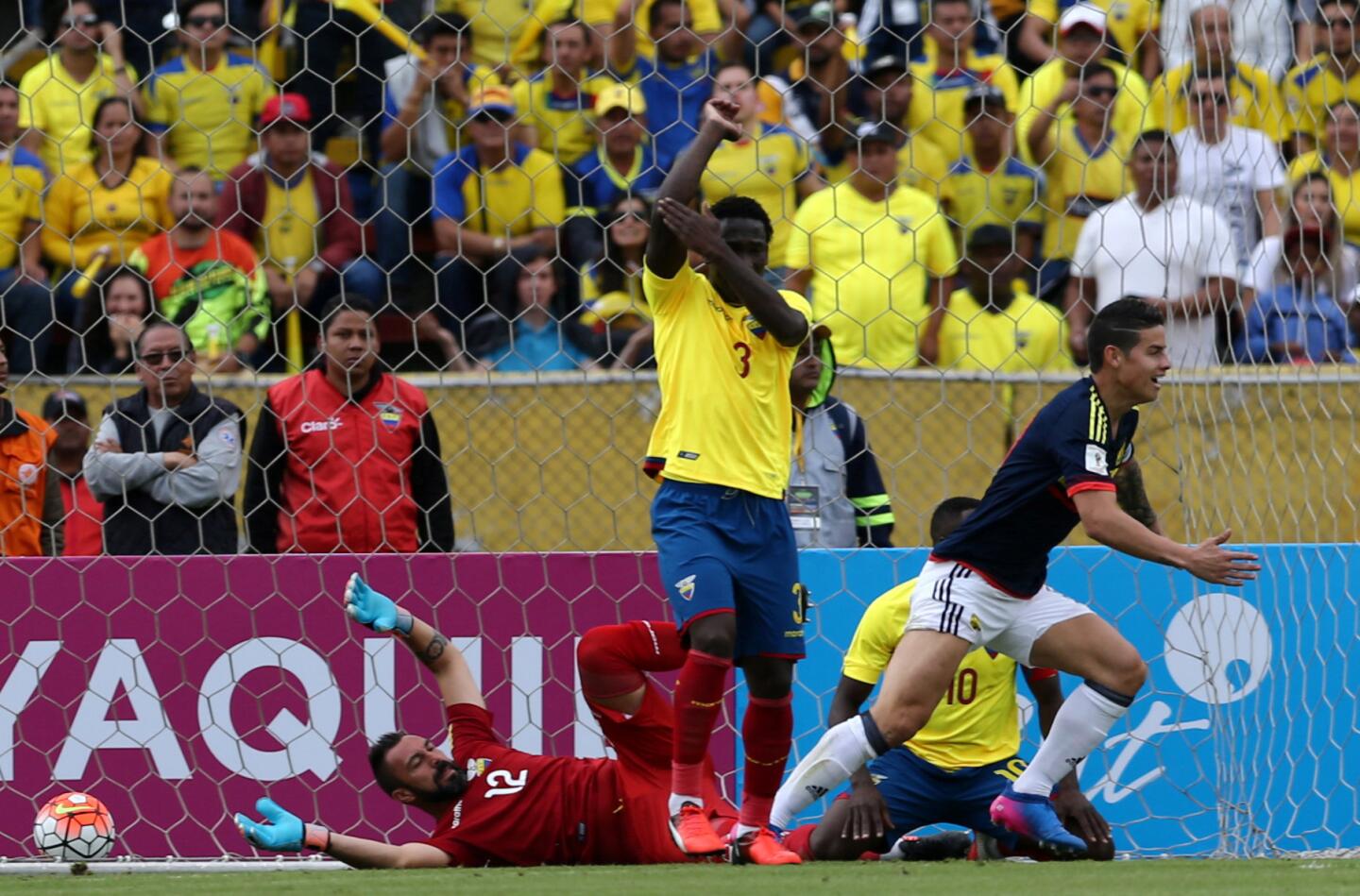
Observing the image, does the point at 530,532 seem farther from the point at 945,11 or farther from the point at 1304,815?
the point at 945,11

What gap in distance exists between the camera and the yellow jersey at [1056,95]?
8.41m

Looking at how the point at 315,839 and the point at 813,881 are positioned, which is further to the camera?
the point at 315,839

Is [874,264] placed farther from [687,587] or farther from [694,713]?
[694,713]

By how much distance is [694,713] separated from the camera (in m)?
5.23

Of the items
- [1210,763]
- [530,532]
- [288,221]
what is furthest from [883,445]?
[288,221]

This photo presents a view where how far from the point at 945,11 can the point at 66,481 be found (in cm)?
512

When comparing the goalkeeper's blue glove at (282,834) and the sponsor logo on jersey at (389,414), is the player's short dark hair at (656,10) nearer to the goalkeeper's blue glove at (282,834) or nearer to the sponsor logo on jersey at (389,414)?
the sponsor logo on jersey at (389,414)

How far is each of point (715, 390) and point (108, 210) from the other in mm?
3812

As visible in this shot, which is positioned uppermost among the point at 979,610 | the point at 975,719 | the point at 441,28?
the point at 441,28

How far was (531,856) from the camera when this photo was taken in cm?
582

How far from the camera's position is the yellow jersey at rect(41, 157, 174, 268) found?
8102 mm

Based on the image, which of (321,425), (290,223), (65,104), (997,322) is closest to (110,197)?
(65,104)

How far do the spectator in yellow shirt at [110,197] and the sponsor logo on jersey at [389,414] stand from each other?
1795mm

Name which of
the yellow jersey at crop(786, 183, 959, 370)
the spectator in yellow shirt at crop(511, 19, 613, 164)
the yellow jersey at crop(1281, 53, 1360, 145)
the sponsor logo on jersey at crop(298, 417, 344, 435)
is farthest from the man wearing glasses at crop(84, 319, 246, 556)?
the yellow jersey at crop(1281, 53, 1360, 145)
